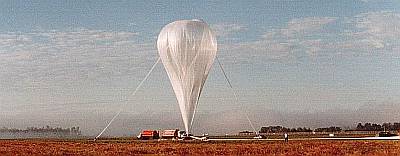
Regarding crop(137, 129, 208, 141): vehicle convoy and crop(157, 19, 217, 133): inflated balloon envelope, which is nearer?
crop(157, 19, 217, 133): inflated balloon envelope

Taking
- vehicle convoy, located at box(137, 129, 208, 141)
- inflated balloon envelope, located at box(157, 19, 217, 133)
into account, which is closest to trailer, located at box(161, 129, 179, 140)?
vehicle convoy, located at box(137, 129, 208, 141)

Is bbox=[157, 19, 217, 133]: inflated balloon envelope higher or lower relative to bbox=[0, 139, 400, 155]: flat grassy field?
higher

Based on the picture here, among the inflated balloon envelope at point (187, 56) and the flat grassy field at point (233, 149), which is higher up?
the inflated balloon envelope at point (187, 56)

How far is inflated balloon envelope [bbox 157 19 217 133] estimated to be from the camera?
3435 inches

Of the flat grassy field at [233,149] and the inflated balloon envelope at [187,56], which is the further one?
the inflated balloon envelope at [187,56]

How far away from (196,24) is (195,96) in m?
11.3

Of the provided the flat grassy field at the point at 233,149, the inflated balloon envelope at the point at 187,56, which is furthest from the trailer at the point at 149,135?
the flat grassy field at the point at 233,149

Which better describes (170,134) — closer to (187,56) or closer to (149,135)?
(149,135)

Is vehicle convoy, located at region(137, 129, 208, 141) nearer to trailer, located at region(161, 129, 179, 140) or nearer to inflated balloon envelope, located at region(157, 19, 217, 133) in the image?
trailer, located at region(161, 129, 179, 140)

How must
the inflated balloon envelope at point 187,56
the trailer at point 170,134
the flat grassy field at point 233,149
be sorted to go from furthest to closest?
the trailer at point 170,134 < the inflated balloon envelope at point 187,56 < the flat grassy field at point 233,149

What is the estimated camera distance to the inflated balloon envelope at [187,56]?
8725cm

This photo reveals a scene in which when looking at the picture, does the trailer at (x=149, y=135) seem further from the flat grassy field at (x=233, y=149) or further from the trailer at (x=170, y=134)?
the flat grassy field at (x=233, y=149)

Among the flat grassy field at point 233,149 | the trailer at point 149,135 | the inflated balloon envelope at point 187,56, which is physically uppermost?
the inflated balloon envelope at point 187,56

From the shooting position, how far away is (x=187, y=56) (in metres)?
88.4
